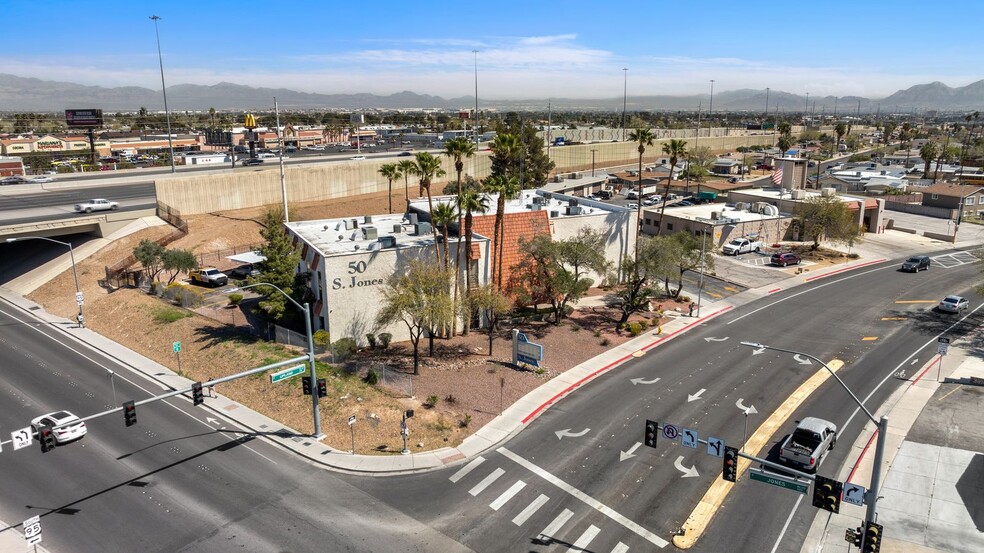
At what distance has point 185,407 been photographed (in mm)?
33531

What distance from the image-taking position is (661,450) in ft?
94.6

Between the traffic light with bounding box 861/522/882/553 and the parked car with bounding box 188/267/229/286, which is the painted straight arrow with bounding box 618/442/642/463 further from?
the parked car with bounding box 188/267/229/286

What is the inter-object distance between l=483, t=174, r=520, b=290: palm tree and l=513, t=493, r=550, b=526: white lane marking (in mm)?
21804

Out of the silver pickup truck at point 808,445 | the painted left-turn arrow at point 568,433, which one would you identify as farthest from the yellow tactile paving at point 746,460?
the painted left-turn arrow at point 568,433

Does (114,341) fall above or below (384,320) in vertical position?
below

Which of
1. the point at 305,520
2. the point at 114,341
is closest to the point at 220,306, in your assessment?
the point at 114,341

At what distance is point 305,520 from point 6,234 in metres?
49.2

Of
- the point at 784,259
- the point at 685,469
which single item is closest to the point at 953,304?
the point at 784,259

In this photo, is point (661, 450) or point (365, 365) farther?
point (365, 365)

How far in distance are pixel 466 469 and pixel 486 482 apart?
1427 mm

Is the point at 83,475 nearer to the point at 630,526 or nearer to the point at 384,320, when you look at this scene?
the point at 384,320

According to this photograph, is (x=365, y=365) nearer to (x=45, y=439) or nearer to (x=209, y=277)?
(x=45, y=439)

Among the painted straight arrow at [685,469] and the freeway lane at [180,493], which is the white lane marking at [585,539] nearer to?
the freeway lane at [180,493]

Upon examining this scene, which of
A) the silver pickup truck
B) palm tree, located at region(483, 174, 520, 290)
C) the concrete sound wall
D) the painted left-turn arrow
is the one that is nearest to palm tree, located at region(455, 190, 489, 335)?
palm tree, located at region(483, 174, 520, 290)
